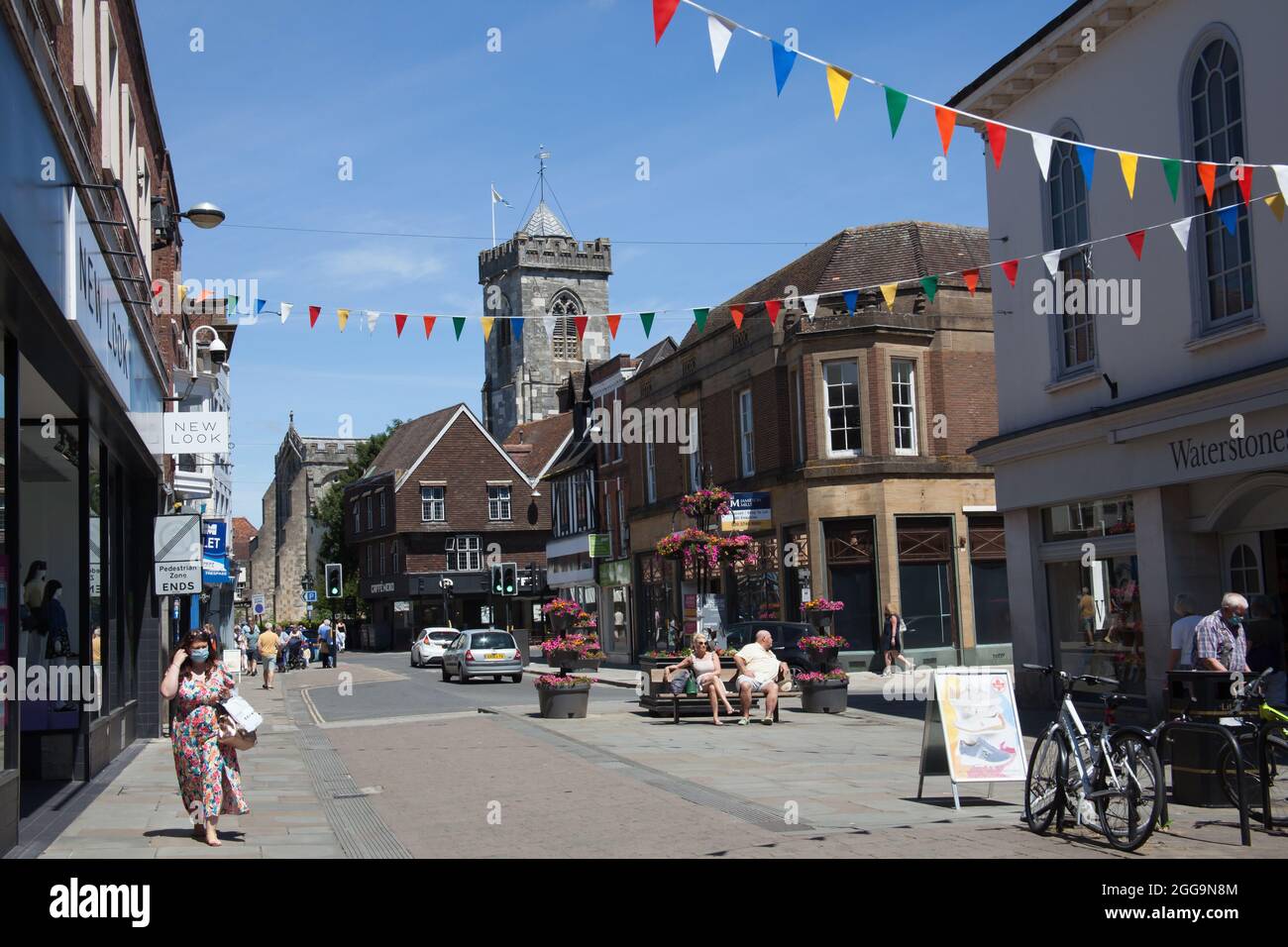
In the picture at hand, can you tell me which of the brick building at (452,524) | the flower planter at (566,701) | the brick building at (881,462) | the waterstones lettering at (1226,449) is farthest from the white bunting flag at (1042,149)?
the brick building at (452,524)

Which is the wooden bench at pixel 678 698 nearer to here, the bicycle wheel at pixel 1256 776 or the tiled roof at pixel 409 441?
the bicycle wheel at pixel 1256 776

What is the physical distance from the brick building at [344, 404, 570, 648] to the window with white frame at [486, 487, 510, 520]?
54mm

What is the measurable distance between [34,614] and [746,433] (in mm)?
24522

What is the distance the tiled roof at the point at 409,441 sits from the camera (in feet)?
250

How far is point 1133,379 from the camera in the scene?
17.4 meters

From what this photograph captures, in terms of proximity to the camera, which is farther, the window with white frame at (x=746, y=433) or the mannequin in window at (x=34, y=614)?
the window with white frame at (x=746, y=433)

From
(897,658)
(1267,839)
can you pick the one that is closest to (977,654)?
(897,658)

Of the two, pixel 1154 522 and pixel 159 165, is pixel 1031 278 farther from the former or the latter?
pixel 159 165

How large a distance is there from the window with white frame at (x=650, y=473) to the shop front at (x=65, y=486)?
23863 millimetres

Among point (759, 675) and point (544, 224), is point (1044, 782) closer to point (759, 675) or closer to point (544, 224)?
point (759, 675)

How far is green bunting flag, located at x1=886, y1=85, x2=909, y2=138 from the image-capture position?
10008 millimetres

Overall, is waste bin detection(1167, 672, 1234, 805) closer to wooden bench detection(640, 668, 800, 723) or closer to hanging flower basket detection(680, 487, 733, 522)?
wooden bench detection(640, 668, 800, 723)

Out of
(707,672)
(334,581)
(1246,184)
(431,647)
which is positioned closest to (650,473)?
(334,581)
